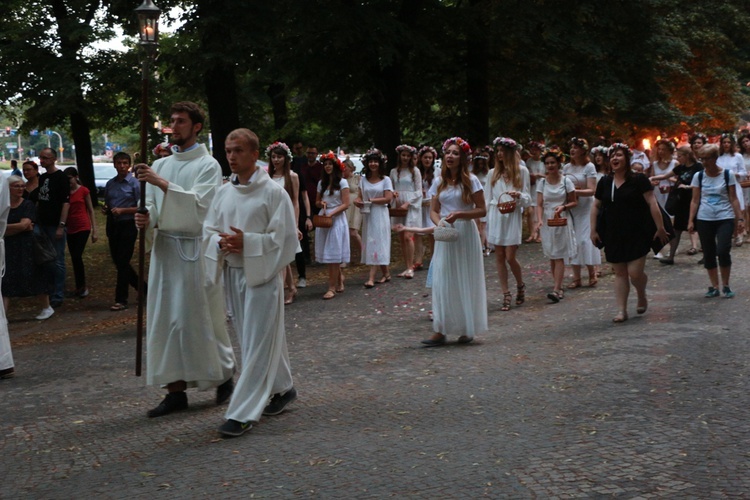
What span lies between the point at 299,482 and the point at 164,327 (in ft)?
8.36

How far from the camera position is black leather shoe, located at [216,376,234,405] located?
871 cm

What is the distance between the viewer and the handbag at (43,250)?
50.5 ft

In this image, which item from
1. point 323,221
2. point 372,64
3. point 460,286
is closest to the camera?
point 460,286


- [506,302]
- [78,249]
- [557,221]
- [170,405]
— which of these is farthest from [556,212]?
[170,405]

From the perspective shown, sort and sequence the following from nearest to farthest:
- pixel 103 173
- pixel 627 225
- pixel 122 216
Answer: pixel 627 225
pixel 122 216
pixel 103 173

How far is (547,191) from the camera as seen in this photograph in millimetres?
15570

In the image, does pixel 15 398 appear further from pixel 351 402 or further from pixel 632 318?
pixel 632 318

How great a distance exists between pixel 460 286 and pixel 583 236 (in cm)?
474

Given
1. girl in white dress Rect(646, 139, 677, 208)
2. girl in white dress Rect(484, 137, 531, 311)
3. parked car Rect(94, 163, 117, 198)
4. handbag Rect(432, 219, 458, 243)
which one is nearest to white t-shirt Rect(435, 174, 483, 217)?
handbag Rect(432, 219, 458, 243)

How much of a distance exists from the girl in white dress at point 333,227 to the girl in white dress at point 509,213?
2.38 m

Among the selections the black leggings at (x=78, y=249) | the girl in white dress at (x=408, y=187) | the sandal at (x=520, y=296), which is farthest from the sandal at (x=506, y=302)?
the black leggings at (x=78, y=249)

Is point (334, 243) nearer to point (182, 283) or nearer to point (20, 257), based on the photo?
point (20, 257)

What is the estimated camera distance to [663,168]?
18969 mm

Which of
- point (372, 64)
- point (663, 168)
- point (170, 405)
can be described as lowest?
point (170, 405)
